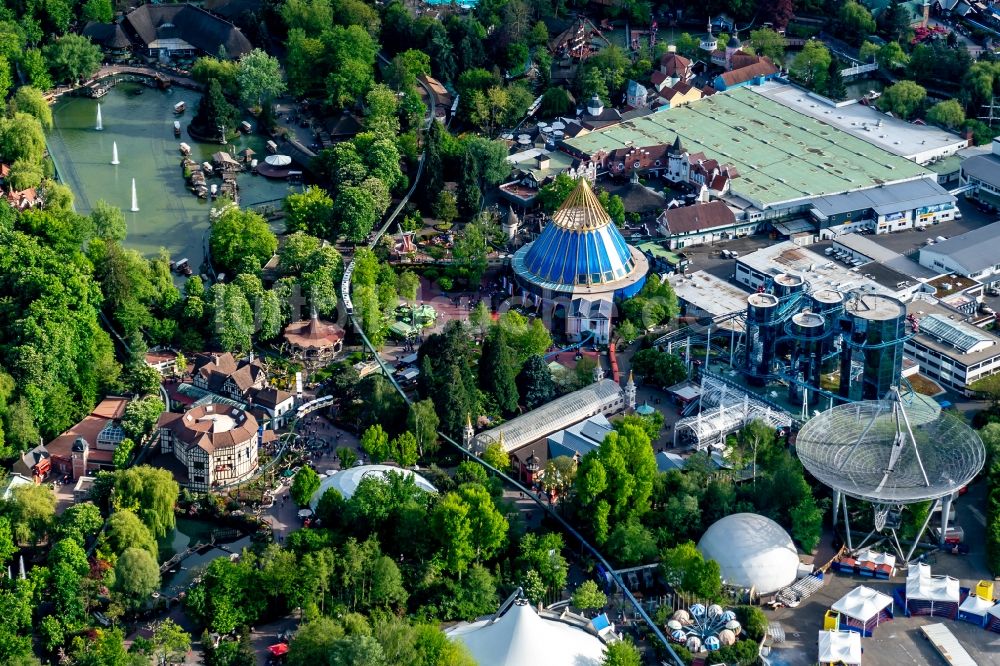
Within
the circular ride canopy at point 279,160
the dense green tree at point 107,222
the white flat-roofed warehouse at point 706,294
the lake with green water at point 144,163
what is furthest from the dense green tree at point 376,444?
the circular ride canopy at point 279,160

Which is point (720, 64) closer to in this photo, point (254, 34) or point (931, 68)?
point (931, 68)

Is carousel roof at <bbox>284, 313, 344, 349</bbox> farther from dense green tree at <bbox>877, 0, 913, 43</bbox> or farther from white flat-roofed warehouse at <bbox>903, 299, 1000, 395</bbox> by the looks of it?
dense green tree at <bbox>877, 0, 913, 43</bbox>

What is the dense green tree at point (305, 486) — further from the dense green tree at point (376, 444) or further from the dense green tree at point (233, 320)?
the dense green tree at point (233, 320)

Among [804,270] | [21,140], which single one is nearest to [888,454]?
[804,270]

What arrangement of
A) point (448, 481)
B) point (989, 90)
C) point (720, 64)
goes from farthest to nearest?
point (720, 64) → point (989, 90) → point (448, 481)

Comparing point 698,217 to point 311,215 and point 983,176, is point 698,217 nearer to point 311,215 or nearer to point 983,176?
point 983,176

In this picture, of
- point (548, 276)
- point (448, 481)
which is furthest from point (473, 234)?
point (448, 481)
